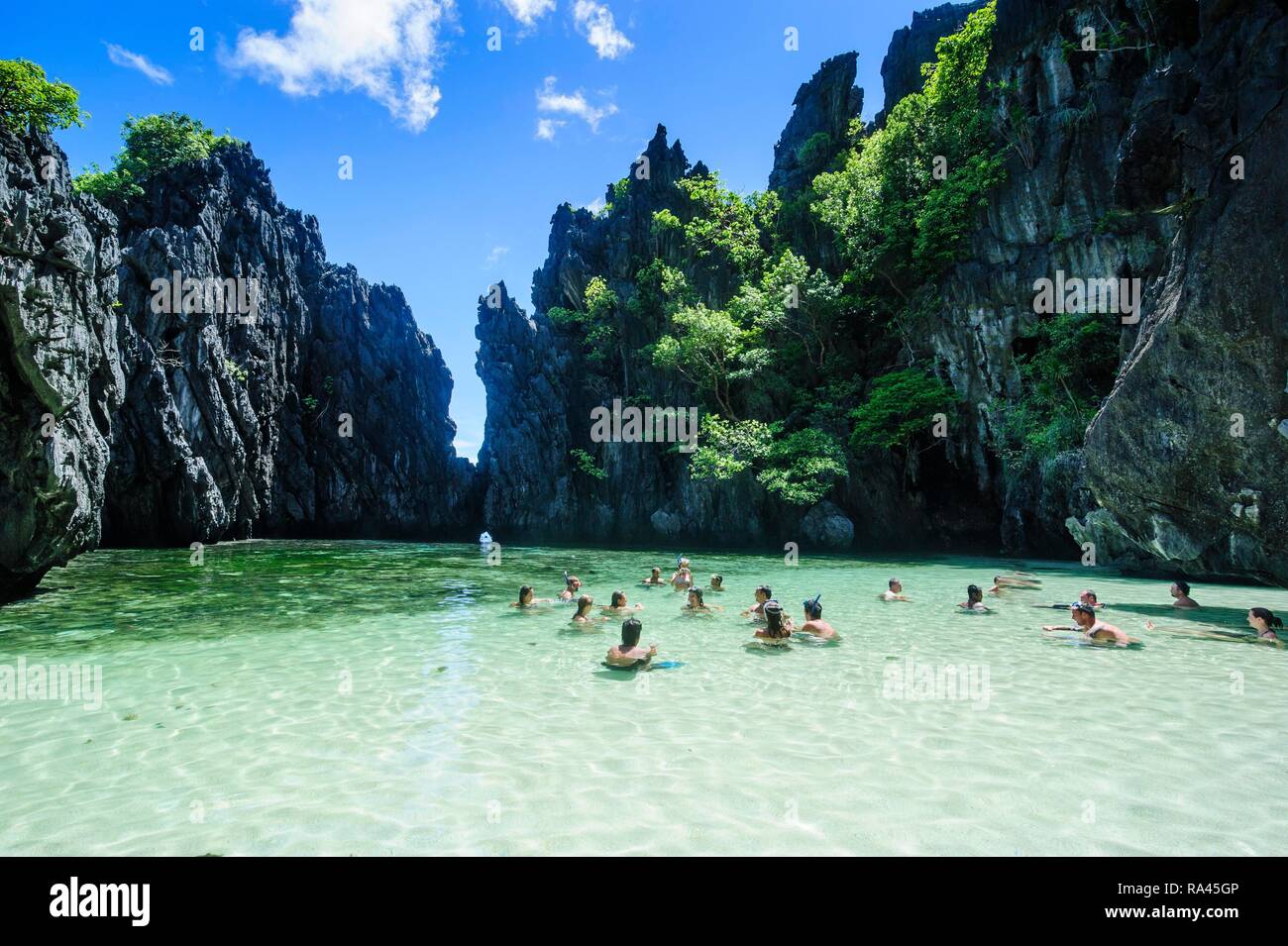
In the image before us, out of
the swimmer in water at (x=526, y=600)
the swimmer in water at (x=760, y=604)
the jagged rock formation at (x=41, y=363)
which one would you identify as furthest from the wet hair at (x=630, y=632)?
the jagged rock formation at (x=41, y=363)

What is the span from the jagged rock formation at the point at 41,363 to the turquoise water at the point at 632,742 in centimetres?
321

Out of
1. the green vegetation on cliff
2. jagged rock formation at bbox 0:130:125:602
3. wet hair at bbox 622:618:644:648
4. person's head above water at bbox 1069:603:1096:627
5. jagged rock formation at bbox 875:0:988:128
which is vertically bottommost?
person's head above water at bbox 1069:603:1096:627

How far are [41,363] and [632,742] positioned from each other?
15531 millimetres

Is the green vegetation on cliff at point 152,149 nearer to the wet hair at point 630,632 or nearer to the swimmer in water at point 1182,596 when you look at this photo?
the wet hair at point 630,632

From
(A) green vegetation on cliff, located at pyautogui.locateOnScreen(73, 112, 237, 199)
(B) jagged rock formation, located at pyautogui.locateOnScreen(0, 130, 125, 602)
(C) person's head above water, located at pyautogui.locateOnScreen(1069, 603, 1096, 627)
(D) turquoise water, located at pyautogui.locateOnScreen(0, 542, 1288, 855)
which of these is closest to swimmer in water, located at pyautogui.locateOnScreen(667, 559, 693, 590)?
(D) turquoise water, located at pyautogui.locateOnScreen(0, 542, 1288, 855)

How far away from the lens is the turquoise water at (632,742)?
386 centimetres

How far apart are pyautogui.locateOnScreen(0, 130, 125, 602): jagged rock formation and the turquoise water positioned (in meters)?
3.21

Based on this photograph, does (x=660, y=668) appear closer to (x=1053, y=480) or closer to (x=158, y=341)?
(x=1053, y=480)

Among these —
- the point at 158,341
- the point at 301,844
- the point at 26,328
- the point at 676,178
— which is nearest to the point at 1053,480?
the point at 301,844

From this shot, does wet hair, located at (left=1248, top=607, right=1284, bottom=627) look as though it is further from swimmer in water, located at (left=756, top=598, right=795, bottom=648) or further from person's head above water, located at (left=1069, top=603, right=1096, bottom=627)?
swimmer in water, located at (left=756, top=598, right=795, bottom=648)

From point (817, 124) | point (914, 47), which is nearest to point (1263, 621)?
point (817, 124)

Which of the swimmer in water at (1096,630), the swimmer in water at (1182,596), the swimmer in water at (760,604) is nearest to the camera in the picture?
the swimmer in water at (1096,630)

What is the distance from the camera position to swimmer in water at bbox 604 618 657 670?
8125mm

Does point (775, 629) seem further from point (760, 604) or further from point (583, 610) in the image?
point (583, 610)
